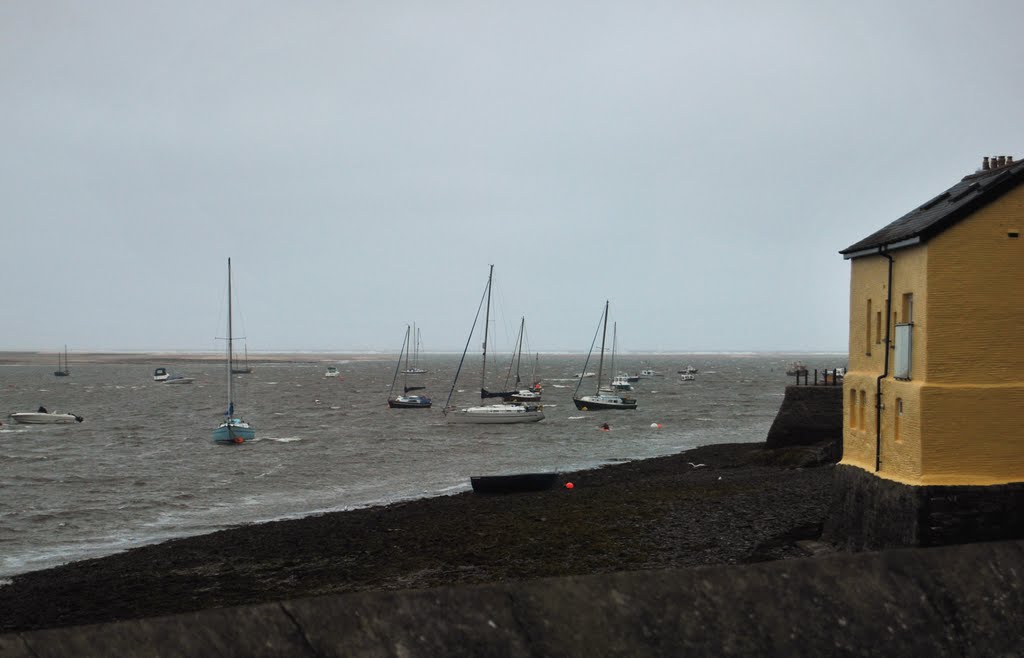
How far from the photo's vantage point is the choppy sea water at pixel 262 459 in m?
34.5

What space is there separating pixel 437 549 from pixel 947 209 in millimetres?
15169

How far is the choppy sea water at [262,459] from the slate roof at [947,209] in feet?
78.2

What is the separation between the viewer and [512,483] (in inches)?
1401

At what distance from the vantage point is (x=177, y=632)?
3990 millimetres

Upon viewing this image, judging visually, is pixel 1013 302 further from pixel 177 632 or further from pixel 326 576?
pixel 326 576

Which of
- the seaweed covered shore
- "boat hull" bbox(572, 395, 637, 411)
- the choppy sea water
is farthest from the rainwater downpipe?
"boat hull" bbox(572, 395, 637, 411)

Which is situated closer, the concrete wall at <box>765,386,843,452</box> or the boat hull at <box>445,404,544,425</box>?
the concrete wall at <box>765,386,843,452</box>

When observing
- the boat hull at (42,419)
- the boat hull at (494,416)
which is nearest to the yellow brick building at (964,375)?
the boat hull at (494,416)

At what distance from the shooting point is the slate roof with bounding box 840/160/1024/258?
47.1ft

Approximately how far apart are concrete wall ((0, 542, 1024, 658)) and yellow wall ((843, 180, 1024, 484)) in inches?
387

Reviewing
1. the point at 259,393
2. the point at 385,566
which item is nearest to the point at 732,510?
the point at 385,566

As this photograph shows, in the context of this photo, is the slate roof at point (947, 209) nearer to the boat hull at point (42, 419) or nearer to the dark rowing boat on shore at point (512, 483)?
the dark rowing boat on shore at point (512, 483)

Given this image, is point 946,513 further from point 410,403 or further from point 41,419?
point 410,403

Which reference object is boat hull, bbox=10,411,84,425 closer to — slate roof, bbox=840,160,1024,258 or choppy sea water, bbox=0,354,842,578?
choppy sea water, bbox=0,354,842,578
